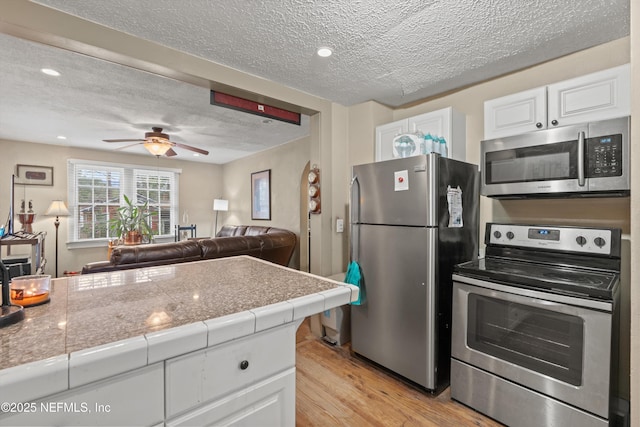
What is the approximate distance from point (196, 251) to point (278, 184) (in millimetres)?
2447

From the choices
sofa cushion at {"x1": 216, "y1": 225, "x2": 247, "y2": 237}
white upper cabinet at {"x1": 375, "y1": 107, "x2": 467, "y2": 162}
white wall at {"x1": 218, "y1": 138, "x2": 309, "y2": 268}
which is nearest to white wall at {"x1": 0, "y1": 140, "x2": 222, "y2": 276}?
sofa cushion at {"x1": 216, "y1": 225, "x2": 247, "y2": 237}

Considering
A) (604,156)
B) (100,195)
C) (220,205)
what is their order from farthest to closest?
(220,205) → (100,195) → (604,156)

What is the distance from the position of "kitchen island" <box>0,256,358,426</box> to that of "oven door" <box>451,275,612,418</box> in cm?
110

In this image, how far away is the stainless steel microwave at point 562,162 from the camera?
156 cm

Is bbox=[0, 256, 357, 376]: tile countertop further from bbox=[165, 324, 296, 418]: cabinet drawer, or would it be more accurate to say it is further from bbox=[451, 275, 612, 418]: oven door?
bbox=[451, 275, 612, 418]: oven door

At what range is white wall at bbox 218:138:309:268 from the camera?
479cm

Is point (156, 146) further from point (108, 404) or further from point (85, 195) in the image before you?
point (108, 404)

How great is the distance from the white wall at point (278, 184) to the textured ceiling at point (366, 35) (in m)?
2.20

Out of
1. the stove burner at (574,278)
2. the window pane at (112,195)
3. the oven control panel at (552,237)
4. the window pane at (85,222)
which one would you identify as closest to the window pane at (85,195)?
the window pane at (112,195)

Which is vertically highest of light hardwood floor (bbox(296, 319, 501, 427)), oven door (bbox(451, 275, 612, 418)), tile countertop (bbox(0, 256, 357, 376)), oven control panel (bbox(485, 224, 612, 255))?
oven control panel (bbox(485, 224, 612, 255))

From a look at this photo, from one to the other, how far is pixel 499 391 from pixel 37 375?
6.80ft

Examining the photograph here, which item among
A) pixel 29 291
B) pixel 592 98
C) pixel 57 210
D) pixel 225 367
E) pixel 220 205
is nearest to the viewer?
pixel 225 367

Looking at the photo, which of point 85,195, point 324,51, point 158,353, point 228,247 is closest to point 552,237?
point 324,51

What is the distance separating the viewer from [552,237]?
188 cm
